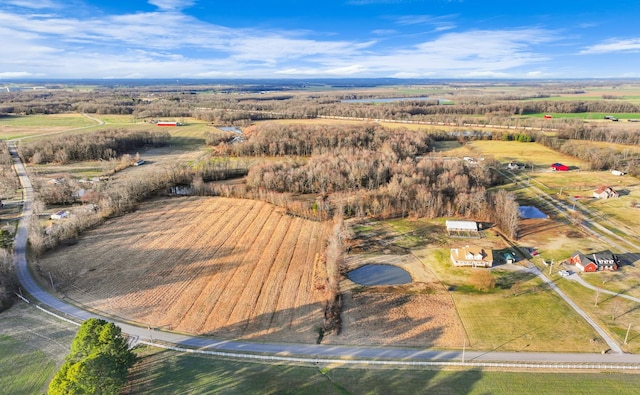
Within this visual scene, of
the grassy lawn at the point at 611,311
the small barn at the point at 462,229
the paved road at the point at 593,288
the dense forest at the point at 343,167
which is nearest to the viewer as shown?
the grassy lawn at the point at 611,311

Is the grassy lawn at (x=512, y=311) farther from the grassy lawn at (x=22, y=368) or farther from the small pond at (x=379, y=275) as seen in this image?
the grassy lawn at (x=22, y=368)

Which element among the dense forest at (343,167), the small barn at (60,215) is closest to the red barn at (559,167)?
the dense forest at (343,167)

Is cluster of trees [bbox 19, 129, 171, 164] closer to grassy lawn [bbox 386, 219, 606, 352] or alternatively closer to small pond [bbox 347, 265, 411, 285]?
small pond [bbox 347, 265, 411, 285]

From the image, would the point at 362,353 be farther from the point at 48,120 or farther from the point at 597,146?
the point at 48,120

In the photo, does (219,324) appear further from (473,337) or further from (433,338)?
(473,337)

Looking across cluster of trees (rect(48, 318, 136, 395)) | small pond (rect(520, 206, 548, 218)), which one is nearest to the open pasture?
cluster of trees (rect(48, 318, 136, 395))

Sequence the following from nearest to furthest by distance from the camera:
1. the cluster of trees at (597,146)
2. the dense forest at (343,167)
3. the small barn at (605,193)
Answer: the dense forest at (343,167), the small barn at (605,193), the cluster of trees at (597,146)

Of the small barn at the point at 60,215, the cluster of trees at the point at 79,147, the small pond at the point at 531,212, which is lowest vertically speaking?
the small pond at the point at 531,212
